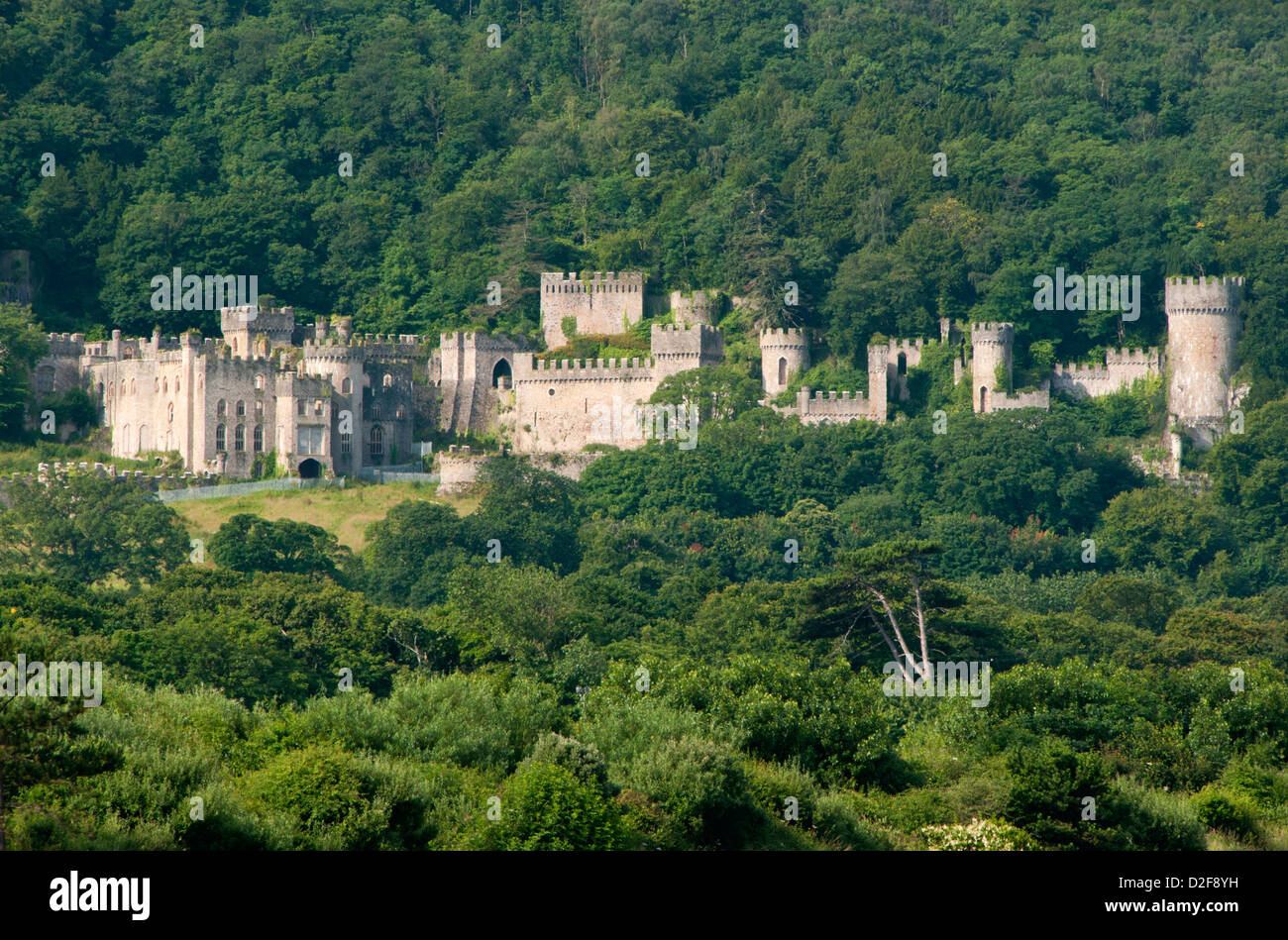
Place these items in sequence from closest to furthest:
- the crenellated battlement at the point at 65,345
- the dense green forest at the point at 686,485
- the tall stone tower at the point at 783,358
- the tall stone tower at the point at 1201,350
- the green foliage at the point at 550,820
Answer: the green foliage at the point at 550,820 < the dense green forest at the point at 686,485 < the tall stone tower at the point at 1201,350 < the tall stone tower at the point at 783,358 < the crenellated battlement at the point at 65,345

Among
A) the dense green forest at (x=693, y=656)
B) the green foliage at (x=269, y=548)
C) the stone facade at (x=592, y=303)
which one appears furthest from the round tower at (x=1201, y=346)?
the green foliage at (x=269, y=548)

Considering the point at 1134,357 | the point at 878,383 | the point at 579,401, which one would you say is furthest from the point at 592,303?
the point at 1134,357

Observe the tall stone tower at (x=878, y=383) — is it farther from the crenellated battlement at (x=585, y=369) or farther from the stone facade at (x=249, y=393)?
the stone facade at (x=249, y=393)

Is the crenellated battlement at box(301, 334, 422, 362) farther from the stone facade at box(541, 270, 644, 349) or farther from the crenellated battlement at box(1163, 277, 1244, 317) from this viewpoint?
the crenellated battlement at box(1163, 277, 1244, 317)

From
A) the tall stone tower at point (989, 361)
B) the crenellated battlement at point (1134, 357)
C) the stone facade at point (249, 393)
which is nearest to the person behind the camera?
the stone facade at point (249, 393)
